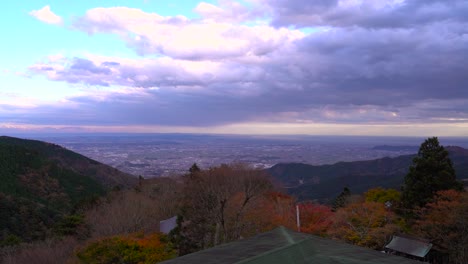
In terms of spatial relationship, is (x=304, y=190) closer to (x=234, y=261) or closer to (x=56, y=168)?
(x=56, y=168)

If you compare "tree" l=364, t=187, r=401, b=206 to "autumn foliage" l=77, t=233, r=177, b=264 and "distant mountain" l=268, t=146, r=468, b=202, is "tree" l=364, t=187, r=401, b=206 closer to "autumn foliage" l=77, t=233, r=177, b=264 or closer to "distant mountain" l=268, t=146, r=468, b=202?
"autumn foliage" l=77, t=233, r=177, b=264

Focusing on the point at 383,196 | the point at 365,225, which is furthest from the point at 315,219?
the point at 383,196

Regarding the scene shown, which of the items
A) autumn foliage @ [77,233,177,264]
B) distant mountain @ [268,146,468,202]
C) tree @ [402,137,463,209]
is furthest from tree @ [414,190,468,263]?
distant mountain @ [268,146,468,202]

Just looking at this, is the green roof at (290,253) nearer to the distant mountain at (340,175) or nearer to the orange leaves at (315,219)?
the orange leaves at (315,219)

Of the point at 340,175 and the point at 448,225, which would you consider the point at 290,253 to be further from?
the point at 340,175

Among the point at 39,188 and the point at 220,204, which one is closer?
the point at 220,204

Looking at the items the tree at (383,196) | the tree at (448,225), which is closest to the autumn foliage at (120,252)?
the tree at (448,225)

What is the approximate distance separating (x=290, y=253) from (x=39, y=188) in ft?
178

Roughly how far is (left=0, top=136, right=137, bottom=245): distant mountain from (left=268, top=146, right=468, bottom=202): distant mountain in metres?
25.6

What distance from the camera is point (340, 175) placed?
66625mm

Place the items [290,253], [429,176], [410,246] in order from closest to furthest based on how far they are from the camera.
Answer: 1. [290,253]
2. [410,246]
3. [429,176]

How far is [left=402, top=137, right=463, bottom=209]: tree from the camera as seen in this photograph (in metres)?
21.6

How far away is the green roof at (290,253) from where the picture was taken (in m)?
4.43

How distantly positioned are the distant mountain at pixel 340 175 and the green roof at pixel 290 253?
45.3 metres
